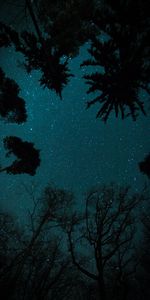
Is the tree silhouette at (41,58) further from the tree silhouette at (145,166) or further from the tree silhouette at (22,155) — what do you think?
the tree silhouette at (22,155)

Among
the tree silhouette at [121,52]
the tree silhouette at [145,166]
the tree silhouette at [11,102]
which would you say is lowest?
the tree silhouette at [145,166]

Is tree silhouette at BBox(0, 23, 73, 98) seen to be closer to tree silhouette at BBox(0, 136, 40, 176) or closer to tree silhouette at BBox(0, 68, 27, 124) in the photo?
tree silhouette at BBox(0, 68, 27, 124)

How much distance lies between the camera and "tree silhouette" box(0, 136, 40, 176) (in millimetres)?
12312

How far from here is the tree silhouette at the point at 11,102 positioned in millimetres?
10797

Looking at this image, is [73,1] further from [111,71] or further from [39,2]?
[111,71]

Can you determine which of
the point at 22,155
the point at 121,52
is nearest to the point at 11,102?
the point at 22,155

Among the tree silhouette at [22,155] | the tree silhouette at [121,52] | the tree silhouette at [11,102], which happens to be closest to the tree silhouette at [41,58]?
the tree silhouette at [121,52]

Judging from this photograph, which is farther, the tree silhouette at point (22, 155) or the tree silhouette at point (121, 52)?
the tree silhouette at point (22, 155)

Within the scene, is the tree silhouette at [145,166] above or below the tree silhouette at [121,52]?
below

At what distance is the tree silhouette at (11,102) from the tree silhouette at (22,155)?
1.12m

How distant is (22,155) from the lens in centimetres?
1255

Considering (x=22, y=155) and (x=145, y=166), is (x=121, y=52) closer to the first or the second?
(x=145, y=166)

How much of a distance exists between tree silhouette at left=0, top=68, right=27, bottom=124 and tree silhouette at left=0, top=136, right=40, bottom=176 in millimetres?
1121

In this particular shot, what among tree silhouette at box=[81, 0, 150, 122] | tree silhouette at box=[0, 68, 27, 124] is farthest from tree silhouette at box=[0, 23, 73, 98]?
tree silhouette at box=[0, 68, 27, 124]
